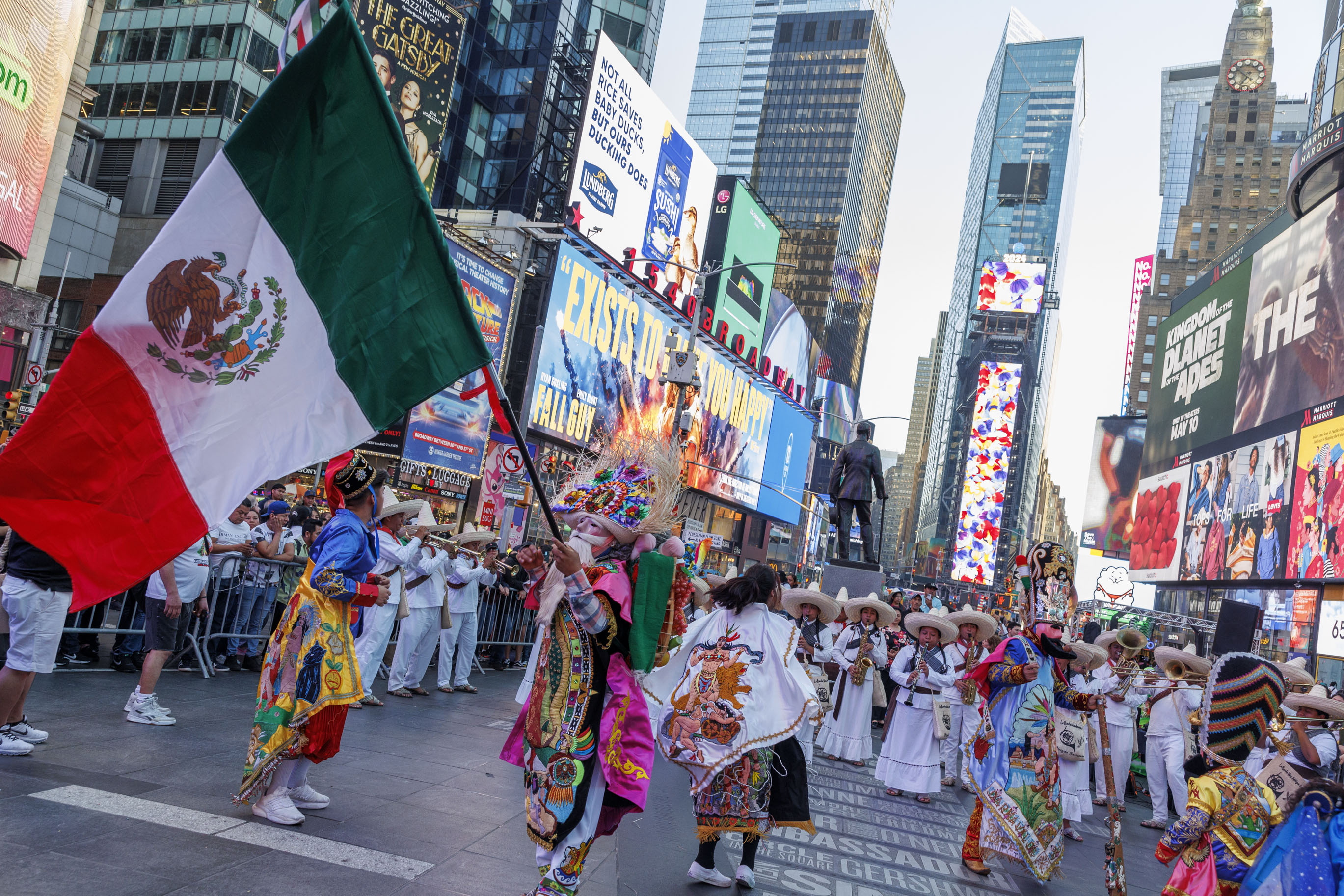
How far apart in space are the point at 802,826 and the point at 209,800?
351 cm

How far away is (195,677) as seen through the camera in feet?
30.5

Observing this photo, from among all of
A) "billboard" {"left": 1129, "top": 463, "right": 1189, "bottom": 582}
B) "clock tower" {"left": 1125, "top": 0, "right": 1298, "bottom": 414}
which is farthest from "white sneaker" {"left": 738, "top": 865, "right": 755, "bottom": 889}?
"clock tower" {"left": 1125, "top": 0, "right": 1298, "bottom": 414}

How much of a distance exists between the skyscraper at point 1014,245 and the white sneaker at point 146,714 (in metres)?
74.4

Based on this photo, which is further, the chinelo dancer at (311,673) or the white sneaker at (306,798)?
the white sneaker at (306,798)

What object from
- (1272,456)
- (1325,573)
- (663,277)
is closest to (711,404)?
(663,277)

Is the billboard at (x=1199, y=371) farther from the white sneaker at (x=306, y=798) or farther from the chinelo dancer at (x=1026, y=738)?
the white sneaker at (x=306, y=798)

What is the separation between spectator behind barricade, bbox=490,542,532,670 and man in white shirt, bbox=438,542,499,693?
1.69 metres

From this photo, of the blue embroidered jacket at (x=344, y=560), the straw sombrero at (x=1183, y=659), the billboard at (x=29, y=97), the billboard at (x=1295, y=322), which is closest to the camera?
the blue embroidered jacket at (x=344, y=560)

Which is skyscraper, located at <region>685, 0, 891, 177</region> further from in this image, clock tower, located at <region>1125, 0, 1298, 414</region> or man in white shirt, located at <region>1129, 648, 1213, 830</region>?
man in white shirt, located at <region>1129, 648, 1213, 830</region>

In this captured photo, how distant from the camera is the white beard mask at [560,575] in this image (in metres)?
4.39

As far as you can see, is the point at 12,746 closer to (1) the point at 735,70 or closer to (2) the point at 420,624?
(2) the point at 420,624

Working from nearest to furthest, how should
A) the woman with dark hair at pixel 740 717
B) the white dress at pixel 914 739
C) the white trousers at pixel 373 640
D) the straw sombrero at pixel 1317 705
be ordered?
1. the woman with dark hair at pixel 740 717
2. the straw sombrero at pixel 1317 705
3. the white trousers at pixel 373 640
4. the white dress at pixel 914 739

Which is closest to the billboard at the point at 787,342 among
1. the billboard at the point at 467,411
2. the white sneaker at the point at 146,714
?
the billboard at the point at 467,411

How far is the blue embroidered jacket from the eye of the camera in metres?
5.30
